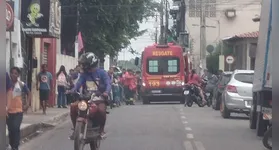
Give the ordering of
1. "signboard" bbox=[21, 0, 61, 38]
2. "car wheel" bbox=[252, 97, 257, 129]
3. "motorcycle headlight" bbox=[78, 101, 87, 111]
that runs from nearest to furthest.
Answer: "motorcycle headlight" bbox=[78, 101, 87, 111] < "car wheel" bbox=[252, 97, 257, 129] < "signboard" bbox=[21, 0, 61, 38]

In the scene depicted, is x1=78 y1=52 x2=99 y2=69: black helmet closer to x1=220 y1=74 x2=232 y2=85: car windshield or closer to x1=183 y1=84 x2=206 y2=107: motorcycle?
x1=220 y1=74 x2=232 y2=85: car windshield

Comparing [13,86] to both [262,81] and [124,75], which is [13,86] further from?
[124,75]

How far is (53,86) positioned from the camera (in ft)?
97.3

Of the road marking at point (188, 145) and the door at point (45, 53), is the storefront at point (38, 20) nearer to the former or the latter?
the door at point (45, 53)

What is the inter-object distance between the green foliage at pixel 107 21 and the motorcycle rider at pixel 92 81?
78.4 ft

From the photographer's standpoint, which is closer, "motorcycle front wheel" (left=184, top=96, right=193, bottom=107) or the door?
the door

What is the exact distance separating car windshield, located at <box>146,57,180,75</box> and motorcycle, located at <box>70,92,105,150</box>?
24.7 m

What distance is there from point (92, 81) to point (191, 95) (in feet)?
67.3

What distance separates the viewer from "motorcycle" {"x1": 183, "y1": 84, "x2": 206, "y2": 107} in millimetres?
31688

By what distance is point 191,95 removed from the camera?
32.0m

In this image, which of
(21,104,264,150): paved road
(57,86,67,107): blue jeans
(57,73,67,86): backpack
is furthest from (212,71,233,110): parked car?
(57,86,67,107): blue jeans

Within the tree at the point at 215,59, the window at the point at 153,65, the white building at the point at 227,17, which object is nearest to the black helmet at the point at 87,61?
the window at the point at 153,65

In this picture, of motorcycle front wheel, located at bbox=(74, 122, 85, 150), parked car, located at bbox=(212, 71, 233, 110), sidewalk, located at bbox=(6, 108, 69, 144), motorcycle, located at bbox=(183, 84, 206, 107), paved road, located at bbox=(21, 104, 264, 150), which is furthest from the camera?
motorcycle, located at bbox=(183, 84, 206, 107)

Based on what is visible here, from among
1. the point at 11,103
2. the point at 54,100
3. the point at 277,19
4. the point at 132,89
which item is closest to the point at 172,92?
the point at 132,89
